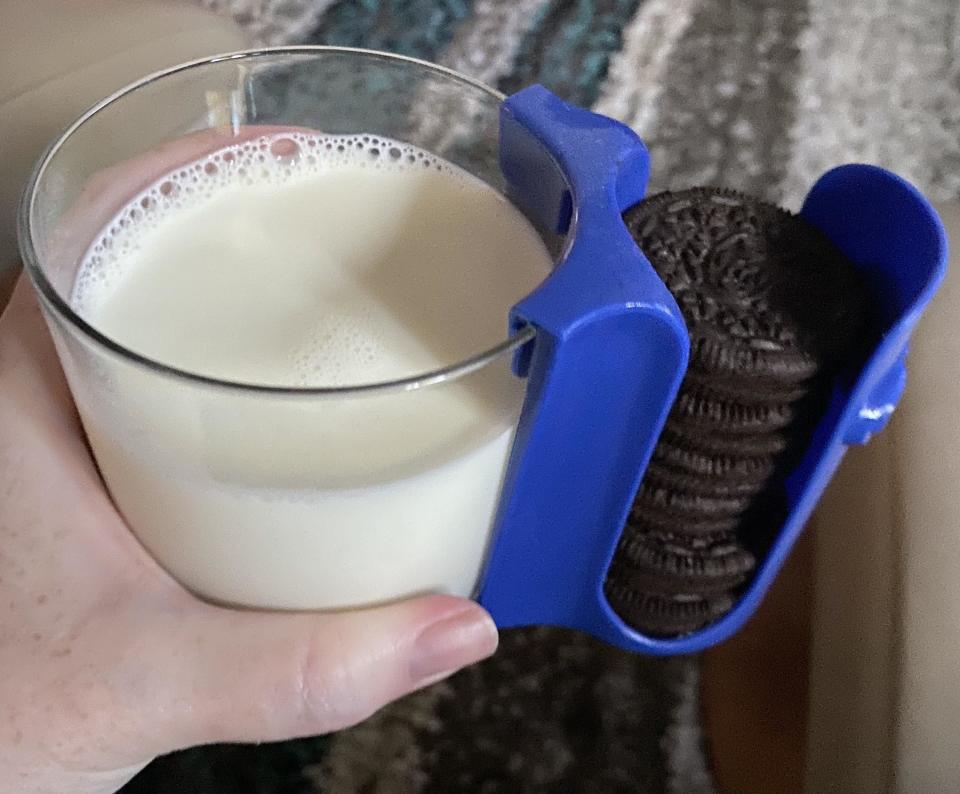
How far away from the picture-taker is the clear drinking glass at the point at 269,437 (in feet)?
1.05

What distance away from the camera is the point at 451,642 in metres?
0.38

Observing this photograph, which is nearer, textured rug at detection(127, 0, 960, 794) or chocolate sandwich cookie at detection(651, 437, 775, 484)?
chocolate sandwich cookie at detection(651, 437, 775, 484)

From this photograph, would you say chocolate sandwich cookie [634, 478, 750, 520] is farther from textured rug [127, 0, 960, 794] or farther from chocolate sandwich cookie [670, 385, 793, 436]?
textured rug [127, 0, 960, 794]

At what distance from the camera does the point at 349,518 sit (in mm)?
335

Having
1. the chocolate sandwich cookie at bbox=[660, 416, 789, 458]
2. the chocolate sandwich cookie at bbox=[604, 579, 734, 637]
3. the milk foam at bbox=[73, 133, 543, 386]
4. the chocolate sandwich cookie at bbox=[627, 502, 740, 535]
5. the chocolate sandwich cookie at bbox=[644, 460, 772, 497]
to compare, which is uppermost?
the milk foam at bbox=[73, 133, 543, 386]

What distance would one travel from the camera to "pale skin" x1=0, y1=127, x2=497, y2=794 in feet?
1.18

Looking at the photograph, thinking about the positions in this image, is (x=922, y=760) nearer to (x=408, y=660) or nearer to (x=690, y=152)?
(x=408, y=660)

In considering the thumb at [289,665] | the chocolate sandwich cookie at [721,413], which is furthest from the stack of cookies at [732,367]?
the thumb at [289,665]

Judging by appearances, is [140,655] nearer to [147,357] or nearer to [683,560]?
[147,357]

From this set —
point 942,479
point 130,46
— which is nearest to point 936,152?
point 942,479

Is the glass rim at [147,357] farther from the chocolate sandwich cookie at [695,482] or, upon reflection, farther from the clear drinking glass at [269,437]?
the chocolate sandwich cookie at [695,482]

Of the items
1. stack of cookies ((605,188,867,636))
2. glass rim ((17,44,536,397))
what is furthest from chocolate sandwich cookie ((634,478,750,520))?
glass rim ((17,44,536,397))

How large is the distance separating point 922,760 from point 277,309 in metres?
0.29

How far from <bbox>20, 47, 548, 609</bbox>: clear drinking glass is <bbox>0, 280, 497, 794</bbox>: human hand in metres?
0.02
